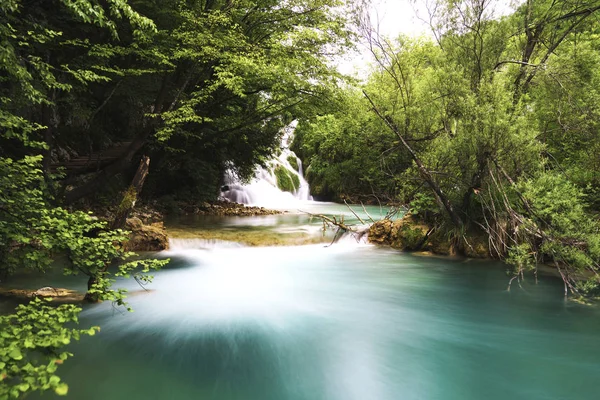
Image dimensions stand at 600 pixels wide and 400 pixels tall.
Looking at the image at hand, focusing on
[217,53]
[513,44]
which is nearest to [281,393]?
[217,53]

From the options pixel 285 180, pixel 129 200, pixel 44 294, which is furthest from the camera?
pixel 285 180

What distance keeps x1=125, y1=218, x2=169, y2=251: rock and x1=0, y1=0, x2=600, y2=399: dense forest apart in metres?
0.59

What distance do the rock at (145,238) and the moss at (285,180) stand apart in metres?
16.1

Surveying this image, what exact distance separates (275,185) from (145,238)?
633 inches

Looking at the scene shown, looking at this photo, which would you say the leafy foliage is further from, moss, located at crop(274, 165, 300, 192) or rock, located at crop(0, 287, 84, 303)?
moss, located at crop(274, 165, 300, 192)

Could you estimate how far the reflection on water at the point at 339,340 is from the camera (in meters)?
3.90

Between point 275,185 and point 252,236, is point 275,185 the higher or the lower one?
the higher one

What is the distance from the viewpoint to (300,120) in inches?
555

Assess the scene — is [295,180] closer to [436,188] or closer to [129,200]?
[436,188]

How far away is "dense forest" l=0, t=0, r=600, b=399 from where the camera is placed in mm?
6016

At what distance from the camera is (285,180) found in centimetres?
2645

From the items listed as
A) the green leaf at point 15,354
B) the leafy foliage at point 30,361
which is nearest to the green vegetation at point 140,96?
the leafy foliage at point 30,361

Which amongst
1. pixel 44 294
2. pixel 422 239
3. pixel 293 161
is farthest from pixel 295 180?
pixel 44 294

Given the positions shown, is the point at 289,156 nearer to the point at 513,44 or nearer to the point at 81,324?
the point at 513,44
